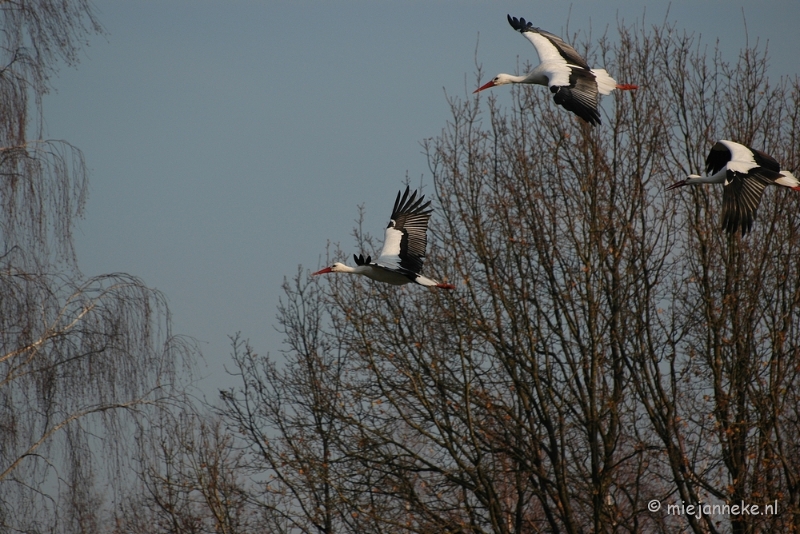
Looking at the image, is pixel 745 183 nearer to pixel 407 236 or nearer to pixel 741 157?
pixel 741 157

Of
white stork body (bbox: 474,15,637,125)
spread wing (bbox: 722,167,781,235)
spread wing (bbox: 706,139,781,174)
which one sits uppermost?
white stork body (bbox: 474,15,637,125)

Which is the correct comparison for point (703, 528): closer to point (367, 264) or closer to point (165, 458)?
point (367, 264)

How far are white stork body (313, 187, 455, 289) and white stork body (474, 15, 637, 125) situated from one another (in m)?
1.76

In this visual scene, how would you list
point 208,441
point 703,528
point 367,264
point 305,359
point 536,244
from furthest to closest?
point 305,359, point 208,441, point 536,244, point 703,528, point 367,264

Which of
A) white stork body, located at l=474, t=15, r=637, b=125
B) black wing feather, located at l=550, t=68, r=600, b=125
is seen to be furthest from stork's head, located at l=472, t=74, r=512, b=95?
black wing feather, located at l=550, t=68, r=600, b=125

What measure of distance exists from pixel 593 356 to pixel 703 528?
7.65 ft

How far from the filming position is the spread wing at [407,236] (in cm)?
1064

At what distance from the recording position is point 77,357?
760cm

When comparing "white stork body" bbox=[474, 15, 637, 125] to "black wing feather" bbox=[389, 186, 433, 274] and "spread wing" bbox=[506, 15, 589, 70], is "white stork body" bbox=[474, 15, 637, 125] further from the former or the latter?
"black wing feather" bbox=[389, 186, 433, 274]

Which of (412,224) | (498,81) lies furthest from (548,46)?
(412,224)

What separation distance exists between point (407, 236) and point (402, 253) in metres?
0.41

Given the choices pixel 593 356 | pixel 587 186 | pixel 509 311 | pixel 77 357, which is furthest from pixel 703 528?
pixel 77 357

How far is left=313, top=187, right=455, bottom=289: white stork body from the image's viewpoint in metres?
10.3

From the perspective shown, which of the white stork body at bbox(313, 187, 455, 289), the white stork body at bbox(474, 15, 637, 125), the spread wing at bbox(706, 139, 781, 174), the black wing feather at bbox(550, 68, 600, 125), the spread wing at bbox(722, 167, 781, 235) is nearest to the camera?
the spread wing at bbox(722, 167, 781, 235)
